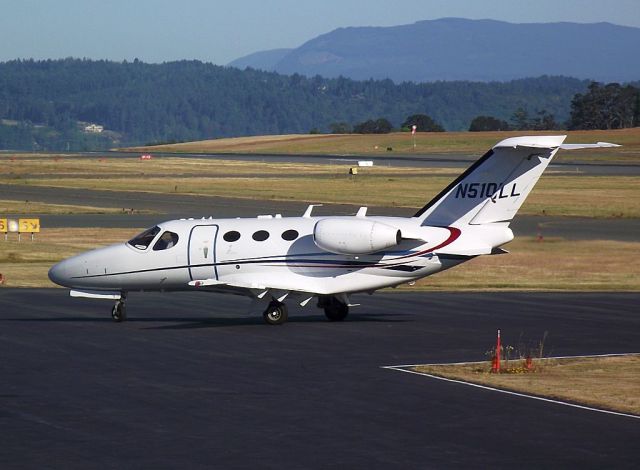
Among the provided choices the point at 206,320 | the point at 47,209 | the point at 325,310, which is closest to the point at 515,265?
the point at 325,310

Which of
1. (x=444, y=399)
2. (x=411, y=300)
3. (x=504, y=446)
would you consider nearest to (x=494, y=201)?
(x=411, y=300)

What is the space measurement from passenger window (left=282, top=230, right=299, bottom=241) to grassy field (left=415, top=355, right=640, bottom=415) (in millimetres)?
7686

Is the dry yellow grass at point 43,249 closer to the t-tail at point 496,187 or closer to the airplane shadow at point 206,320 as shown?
the airplane shadow at point 206,320

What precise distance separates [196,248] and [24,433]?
14.1 meters

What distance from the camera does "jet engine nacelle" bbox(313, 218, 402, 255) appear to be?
30281mm

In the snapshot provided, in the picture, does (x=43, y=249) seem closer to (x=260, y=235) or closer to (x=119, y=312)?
(x=119, y=312)

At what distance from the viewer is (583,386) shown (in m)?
22.7

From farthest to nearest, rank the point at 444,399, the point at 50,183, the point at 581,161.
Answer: the point at 581,161
the point at 50,183
the point at 444,399

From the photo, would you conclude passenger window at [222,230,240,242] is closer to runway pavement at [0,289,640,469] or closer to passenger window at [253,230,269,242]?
passenger window at [253,230,269,242]

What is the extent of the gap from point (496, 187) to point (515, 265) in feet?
56.0

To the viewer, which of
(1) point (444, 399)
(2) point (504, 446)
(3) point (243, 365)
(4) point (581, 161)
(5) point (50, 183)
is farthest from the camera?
(4) point (581, 161)

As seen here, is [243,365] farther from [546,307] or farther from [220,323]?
[546,307]

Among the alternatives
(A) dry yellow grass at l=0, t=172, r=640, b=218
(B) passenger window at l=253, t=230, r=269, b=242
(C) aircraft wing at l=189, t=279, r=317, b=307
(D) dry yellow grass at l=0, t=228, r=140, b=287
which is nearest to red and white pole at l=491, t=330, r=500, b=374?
(C) aircraft wing at l=189, t=279, r=317, b=307

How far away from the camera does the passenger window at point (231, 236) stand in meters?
32.0
